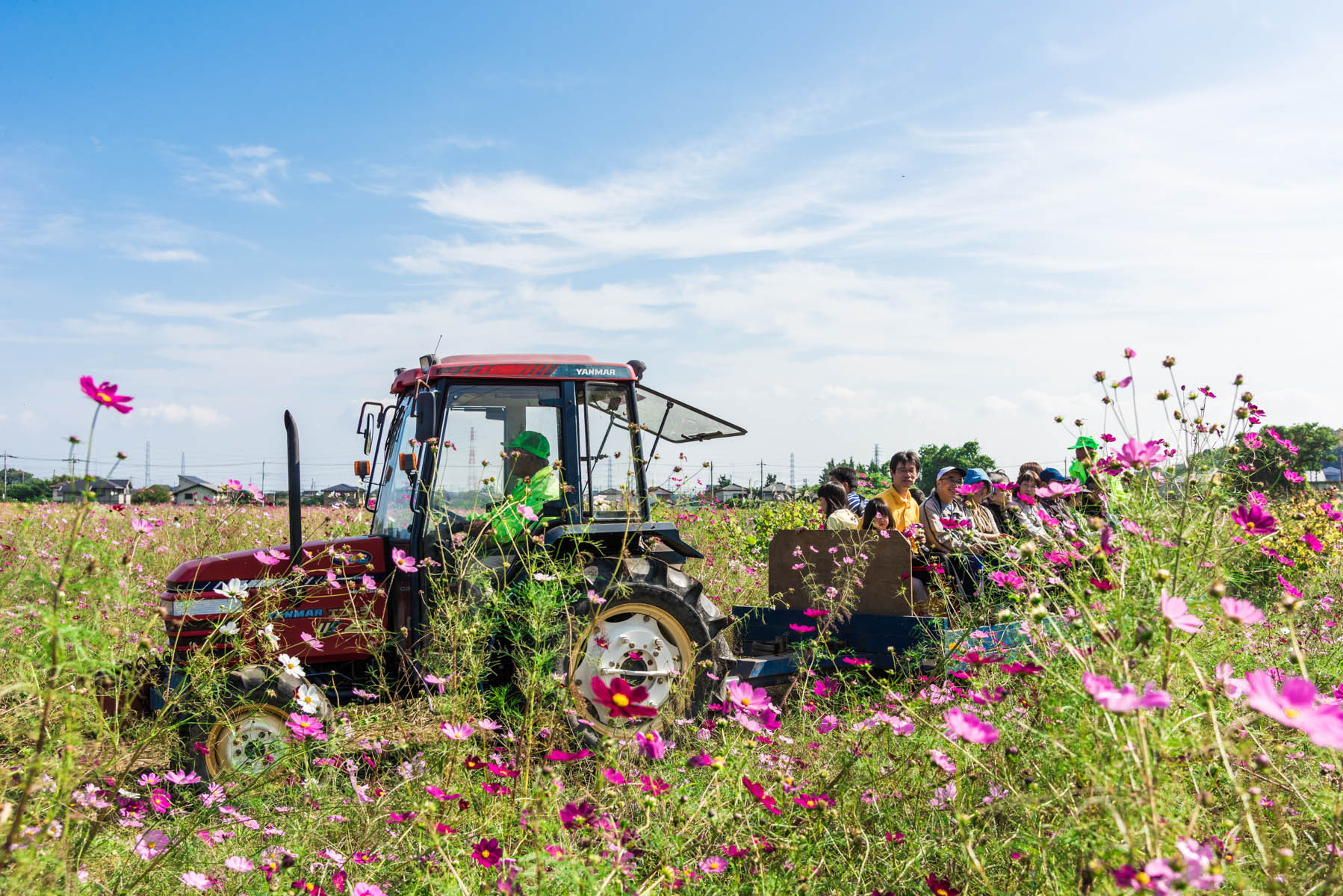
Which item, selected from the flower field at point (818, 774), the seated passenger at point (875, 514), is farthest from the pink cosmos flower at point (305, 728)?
the seated passenger at point (875, 514)

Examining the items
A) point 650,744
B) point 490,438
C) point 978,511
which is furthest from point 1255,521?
point 978,511

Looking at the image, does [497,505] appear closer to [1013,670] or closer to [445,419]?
[445,419]

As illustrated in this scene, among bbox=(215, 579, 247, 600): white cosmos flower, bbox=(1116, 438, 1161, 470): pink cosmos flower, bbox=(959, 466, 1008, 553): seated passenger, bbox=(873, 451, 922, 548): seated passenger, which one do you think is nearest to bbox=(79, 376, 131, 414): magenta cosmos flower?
bbox=(215, 579, 247, 600): white cosmos flower

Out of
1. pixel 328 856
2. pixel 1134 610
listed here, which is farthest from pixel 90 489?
pixel 1134 610

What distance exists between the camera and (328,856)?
2238 millimetres

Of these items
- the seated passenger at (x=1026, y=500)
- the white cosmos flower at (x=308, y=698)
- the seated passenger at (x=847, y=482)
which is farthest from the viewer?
the seated passenger at (x=847, y=482)

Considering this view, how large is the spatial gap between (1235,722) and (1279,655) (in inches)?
137

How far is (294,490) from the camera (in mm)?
3760

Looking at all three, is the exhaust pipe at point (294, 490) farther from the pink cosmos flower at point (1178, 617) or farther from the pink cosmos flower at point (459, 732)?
the pink cosmos flower at point (1178, 617)

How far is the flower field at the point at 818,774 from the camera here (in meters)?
1.45

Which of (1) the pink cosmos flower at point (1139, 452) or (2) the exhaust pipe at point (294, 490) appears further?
(2) the exhaust pipe at point (294, 490)

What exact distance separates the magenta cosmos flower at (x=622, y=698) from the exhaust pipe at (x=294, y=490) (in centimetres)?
225

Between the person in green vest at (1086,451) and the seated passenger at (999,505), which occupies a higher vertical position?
the person in green vest at (1086,451)

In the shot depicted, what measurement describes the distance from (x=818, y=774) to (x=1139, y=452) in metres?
1.18
